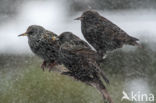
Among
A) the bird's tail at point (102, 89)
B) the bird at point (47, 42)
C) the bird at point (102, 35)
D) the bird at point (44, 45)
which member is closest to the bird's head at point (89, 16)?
the bird at point (102, 35)

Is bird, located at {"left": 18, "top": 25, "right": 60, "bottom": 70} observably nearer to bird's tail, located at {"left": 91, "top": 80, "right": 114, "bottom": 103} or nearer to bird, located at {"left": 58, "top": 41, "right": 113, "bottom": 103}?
bird, located at {"left": 58, "top": 41, "right": 113, "bottom": 103}

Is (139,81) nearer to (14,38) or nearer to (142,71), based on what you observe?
(142,71)

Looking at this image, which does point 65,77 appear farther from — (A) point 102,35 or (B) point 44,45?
(A) point 102,35

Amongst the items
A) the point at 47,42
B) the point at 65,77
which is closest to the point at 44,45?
the point at 47,42

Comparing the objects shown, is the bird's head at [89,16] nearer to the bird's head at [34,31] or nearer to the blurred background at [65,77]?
the blurred background at [65,77]

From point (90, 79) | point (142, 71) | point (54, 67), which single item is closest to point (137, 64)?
point (142, 71)

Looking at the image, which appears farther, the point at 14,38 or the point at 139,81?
the point at 14,38
